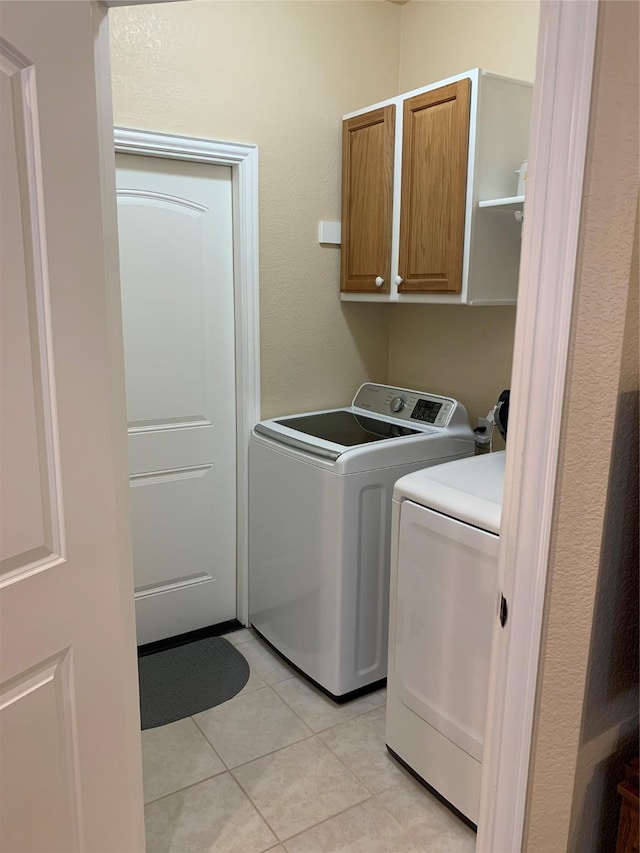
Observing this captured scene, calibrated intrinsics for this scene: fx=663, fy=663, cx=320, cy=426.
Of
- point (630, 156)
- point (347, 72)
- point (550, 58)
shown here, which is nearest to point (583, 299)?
point (630, 156)

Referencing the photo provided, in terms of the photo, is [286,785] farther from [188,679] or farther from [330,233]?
[330,233]

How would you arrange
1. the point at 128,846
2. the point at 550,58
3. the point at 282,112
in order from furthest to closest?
the point at 282,112 < the point at 128,846 < the point at 550,58

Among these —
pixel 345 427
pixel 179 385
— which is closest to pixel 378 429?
pixel 345 427

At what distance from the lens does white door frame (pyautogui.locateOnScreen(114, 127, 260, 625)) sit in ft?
8.08

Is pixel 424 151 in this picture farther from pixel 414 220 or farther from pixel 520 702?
pixel 520 702

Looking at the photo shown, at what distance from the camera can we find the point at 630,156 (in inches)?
40.8

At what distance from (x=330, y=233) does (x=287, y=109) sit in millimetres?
520

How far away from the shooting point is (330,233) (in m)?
2.89

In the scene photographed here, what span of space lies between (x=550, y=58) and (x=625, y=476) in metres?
0.68

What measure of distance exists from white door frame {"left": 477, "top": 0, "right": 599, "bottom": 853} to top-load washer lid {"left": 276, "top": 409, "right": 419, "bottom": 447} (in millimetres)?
1280

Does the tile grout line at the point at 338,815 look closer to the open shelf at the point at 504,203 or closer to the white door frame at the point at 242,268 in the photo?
the white door frame at the point at 242,268

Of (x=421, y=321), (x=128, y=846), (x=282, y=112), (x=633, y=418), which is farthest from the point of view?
(x=421, y=321)

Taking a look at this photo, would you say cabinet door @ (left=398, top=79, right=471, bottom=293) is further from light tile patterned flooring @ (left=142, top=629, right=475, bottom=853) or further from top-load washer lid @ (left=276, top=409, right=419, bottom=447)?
light tile patterned flooring @ (left=142, top=629, right=475, bottom=853)

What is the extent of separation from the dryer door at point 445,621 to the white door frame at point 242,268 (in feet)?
3.43
